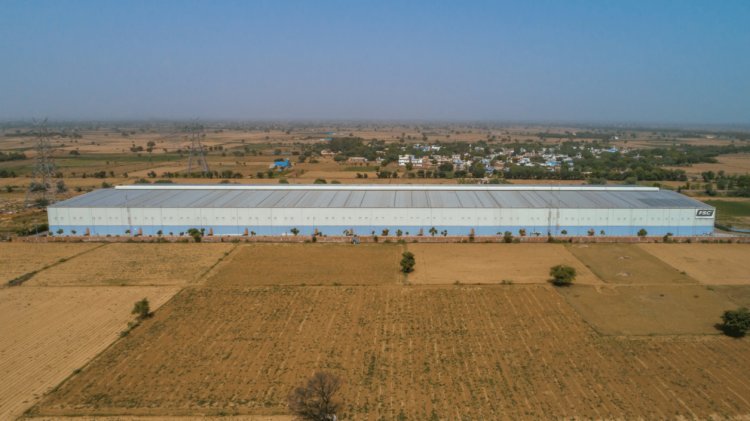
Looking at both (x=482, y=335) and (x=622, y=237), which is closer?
(x=482, y=335)

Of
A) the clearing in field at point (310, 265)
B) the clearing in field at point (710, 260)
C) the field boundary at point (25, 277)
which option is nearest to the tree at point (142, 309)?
the clearing in field at point (310, 265)

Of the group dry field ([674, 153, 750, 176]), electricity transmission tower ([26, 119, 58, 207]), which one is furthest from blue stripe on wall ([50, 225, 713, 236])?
dry field ([674, 153, 750, 176])

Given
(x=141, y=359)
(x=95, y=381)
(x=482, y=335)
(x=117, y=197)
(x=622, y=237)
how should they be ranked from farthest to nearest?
(x=117, y=197), (x=622, y=237), (x=482, y=335), (x=141, y=359), (x=95, y=381)

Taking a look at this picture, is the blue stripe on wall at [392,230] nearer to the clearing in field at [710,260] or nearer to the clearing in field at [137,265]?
the clearing in field at [137,265]

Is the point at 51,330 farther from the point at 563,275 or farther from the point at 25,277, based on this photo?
the point at 563,275

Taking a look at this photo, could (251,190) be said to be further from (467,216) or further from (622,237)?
(622,237)

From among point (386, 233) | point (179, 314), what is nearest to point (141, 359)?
point (179, 314)
